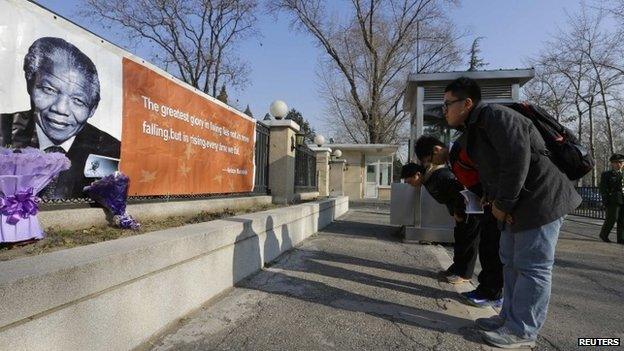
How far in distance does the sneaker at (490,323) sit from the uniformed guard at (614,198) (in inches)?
302

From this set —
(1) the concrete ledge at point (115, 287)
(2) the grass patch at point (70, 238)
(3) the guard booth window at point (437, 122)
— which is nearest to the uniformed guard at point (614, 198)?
(3) the guard booth window at point (437, 122)

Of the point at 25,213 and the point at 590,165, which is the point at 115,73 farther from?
the point at 590,165

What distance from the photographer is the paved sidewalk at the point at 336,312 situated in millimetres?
3264

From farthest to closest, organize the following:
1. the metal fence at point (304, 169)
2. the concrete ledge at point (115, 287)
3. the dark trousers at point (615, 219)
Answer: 1. the metal fence at point (304, 169)
2. the dark trousers at point (615, 219)
3. the concrete ledge at point (115, 287)

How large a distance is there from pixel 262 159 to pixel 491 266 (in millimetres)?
5742

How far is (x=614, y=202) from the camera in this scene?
976cm

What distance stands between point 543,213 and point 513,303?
691 mm

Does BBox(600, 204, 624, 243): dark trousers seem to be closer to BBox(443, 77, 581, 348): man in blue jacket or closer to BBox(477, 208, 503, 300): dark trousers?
BBox(477, 208, 503, 300): dark trousers

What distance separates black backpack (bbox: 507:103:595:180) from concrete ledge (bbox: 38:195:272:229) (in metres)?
3.70

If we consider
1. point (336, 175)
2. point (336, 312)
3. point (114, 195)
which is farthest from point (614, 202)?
point (336, 175)

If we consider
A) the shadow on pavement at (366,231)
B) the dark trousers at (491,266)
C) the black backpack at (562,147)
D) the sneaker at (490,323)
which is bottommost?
the sneaker at (490,323)

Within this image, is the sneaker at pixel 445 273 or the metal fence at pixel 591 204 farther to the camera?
the metal fence at pixel 591 204

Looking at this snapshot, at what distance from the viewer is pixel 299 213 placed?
759cm

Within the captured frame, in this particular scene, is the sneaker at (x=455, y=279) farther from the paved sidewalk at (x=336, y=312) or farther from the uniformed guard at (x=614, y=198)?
the uniformed guard at (x=614, y=198)
